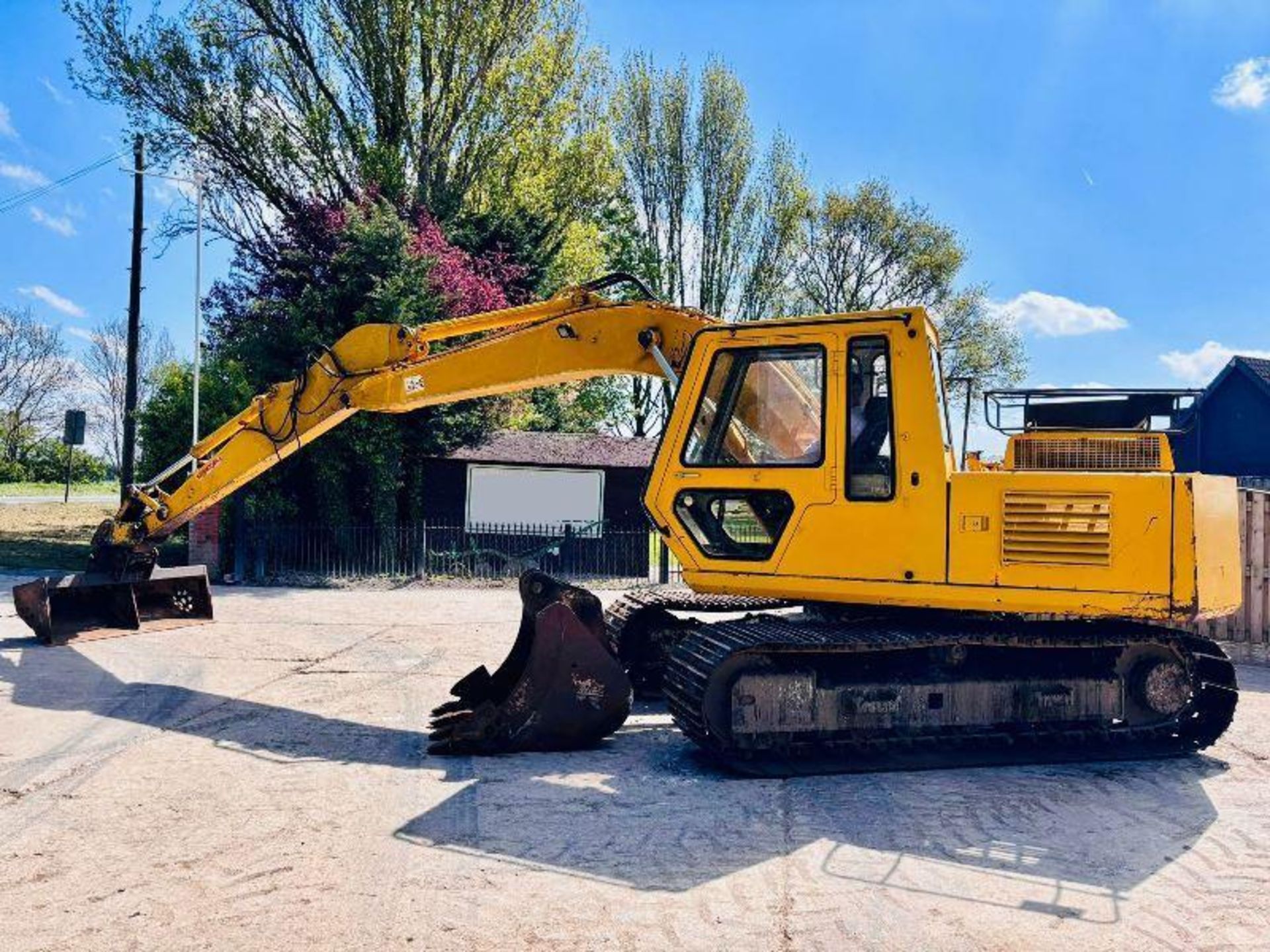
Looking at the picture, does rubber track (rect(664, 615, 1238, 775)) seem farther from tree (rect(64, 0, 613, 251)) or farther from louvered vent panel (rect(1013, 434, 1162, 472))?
tree (rect(64, 0, 613, 251))

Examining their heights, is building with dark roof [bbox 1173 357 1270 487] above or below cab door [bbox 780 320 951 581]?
above

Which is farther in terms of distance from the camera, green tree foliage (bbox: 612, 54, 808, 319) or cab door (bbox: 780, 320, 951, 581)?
green tree foliage (bbox: 612, 54, 808, 319)

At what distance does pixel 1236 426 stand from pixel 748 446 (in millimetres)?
25734

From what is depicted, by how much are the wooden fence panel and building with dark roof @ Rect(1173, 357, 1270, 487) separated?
15.8 meters

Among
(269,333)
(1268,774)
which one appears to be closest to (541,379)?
(1268,774)

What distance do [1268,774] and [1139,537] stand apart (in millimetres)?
2052

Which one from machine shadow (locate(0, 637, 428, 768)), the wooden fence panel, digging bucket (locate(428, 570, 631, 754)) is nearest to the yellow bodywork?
digging bucket (locate(428, 570, 631, 754))

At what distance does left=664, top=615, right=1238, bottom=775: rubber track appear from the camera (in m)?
6.21

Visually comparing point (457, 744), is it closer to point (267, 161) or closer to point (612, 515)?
point (612, 515)

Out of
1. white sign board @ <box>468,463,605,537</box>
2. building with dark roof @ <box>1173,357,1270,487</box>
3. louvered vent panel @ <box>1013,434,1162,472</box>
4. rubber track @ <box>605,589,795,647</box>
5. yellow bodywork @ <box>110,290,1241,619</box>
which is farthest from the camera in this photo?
building with dark roof @ <box>1173,357,1270,487</box>

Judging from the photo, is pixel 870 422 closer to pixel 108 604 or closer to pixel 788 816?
pixel 788 816

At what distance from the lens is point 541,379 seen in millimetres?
7973

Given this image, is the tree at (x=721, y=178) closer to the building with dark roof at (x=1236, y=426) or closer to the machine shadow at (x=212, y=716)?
the building with dark roof at (x=1236, y=426)

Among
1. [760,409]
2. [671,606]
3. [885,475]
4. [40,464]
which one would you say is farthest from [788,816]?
[40,464]
